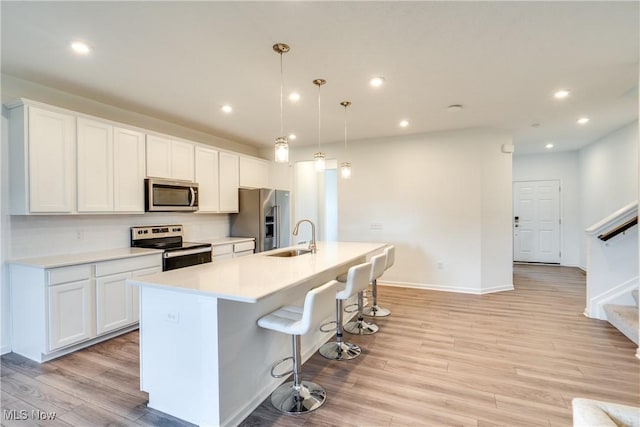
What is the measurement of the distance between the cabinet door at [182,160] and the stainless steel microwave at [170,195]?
138 millimetres

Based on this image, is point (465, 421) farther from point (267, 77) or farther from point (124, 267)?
point (124, 267)

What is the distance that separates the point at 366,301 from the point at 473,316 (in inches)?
53.3

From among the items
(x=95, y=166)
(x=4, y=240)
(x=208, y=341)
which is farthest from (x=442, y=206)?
(x=4, y=240)

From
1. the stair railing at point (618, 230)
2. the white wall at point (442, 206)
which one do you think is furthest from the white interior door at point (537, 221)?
the stair railing at point (618, 230)

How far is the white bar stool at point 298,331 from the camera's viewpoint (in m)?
1.86

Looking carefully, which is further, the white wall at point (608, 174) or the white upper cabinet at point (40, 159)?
the white wall at point (608, 174)

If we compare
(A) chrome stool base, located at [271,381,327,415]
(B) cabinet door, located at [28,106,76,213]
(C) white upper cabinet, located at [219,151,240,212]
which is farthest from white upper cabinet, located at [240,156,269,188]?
(A) chrome stool base, located at [271,381,327,415]

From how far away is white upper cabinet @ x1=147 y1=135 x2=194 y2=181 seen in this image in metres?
3.85

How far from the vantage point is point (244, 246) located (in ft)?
16.4

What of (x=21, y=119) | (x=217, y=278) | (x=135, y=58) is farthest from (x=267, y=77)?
(x=21, y=119)

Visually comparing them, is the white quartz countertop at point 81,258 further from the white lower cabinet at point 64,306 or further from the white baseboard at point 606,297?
the white baseboard at point 606,297

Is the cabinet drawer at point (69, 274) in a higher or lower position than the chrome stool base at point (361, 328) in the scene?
→ higher

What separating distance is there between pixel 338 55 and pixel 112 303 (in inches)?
126

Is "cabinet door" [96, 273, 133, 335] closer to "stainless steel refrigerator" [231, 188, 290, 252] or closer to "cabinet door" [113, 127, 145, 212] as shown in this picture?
"cabinet door" [113, 127, 145, 212]
